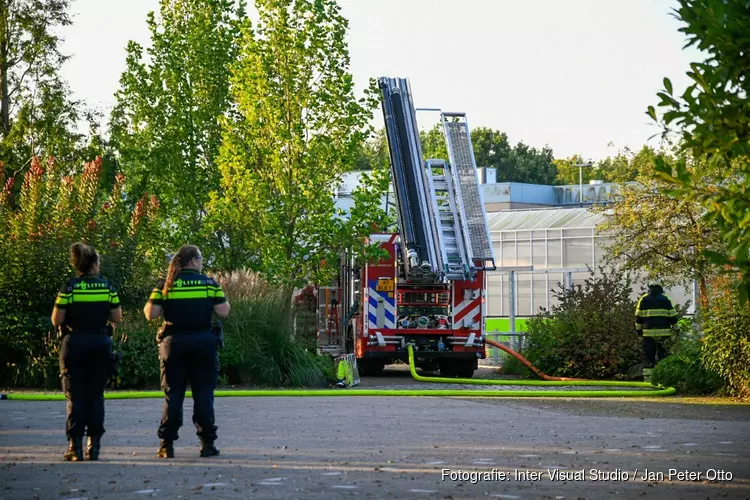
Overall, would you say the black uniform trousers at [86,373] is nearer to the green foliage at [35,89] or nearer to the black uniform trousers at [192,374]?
the black uniform trousers at [192,374]

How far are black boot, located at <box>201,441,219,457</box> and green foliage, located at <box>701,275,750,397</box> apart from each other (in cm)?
810

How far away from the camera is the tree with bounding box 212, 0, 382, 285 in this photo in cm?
2277

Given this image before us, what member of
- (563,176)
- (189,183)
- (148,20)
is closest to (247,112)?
(189,183)

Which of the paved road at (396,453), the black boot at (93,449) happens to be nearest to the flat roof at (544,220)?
the paved road at (396,453)

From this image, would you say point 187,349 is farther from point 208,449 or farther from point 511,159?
point 511,159

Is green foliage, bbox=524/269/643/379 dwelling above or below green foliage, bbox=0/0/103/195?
below

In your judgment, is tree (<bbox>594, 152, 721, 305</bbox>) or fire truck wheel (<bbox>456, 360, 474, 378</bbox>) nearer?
fire truck wheel (<bbox>456, 360, 474, 378</bbox>)

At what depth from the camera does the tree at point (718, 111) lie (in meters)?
6.48

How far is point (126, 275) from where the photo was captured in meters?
19.1

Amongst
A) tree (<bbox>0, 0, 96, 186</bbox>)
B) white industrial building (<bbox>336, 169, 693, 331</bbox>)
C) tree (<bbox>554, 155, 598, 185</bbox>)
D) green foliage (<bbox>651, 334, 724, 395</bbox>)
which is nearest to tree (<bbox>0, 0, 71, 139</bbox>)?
tree (<bbox>0, 0, 96, 186</bbox>)

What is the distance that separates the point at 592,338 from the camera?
21219 mm

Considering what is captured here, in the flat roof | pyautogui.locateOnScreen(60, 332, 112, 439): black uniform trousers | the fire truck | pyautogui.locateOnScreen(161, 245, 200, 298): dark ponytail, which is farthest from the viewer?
the flat roof

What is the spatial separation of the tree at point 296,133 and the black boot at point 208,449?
12.8 m

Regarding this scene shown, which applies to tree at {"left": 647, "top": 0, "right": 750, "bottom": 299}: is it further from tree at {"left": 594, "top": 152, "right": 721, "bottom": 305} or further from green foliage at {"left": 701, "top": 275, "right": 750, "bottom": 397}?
tree at {"left": 594, "top": 152, "right": 721, "bottom": 305}
